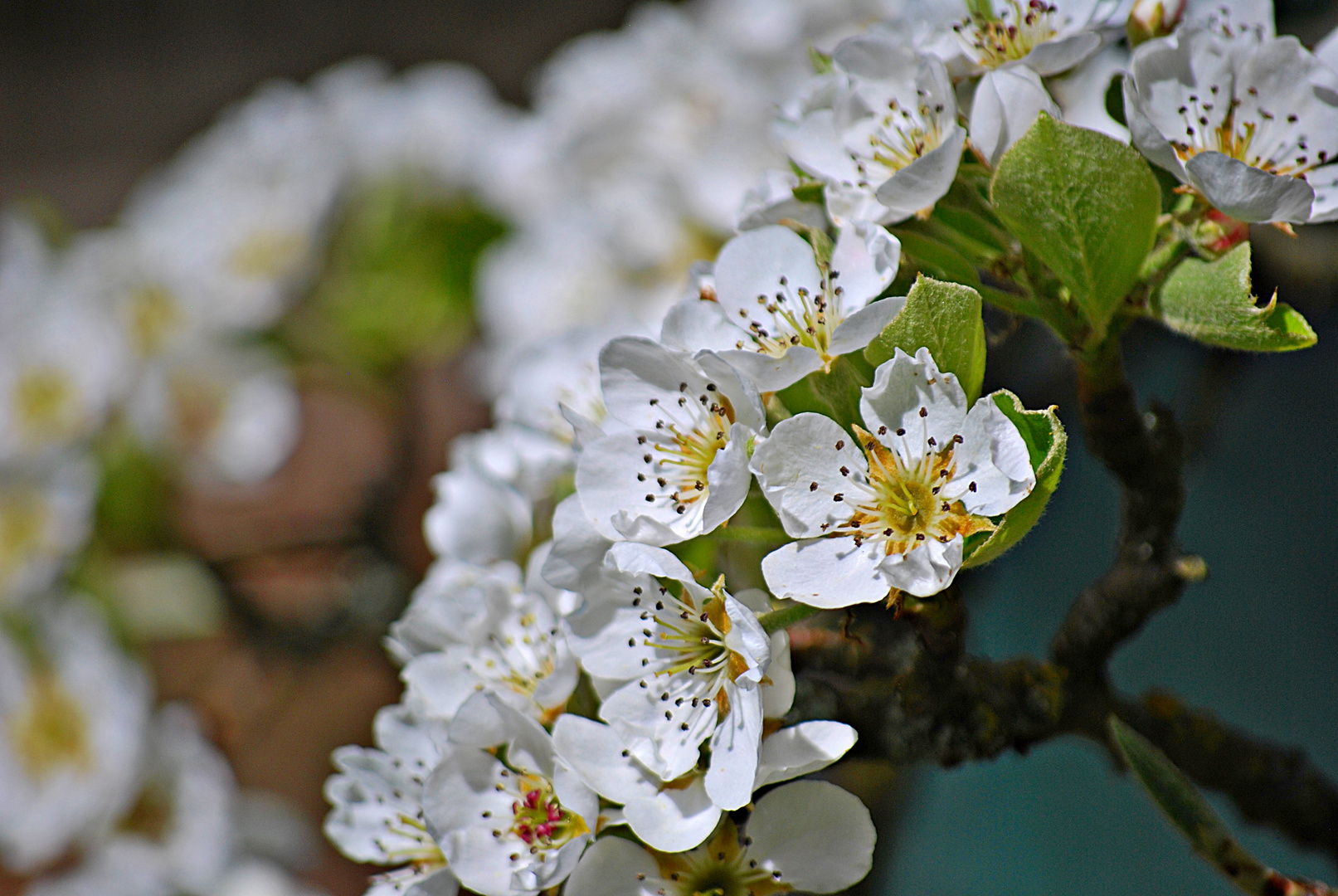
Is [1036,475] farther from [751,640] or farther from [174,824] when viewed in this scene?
[174,824]

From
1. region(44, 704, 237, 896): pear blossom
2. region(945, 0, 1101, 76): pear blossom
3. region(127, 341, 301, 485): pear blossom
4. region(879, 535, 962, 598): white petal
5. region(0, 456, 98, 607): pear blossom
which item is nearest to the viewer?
region(879, 535, 962, 598): white petal

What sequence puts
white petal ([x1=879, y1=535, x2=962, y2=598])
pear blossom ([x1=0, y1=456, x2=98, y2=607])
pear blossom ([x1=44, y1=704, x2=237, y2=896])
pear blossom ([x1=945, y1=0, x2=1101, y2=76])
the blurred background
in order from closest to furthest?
white petal ([x1=879, y1=535, x2=962, y2=598]) < pear blossom ([x1=945, y1=0, x2=1101, y2=76]) < the blurred background < pear blossom ([x1=44, y1=704, x2=237, y2=896]) < pear blossom ([x1=0, y1=456, x2=98, y2=607])

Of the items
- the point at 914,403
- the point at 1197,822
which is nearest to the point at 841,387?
the point at 914,403

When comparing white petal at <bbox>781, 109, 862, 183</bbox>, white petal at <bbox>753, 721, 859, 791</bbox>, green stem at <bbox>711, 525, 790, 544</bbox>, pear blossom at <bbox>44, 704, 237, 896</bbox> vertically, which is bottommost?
pear blossom at <bbox>44, 704, 237, 896</bbox>

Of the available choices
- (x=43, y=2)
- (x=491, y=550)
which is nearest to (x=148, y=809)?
(x=491, y=550)

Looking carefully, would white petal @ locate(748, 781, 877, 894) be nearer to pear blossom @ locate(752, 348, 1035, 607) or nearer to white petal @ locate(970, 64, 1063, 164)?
pear blossom @ locate(752, 348, 1035, 607)

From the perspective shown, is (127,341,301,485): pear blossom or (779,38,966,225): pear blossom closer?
(779,38,966,225): pear blossom

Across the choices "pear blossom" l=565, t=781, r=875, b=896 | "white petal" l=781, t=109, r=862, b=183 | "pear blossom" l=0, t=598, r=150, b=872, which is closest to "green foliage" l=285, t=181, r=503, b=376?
"pear blossom" l=0, t=598, r=150, b=872
